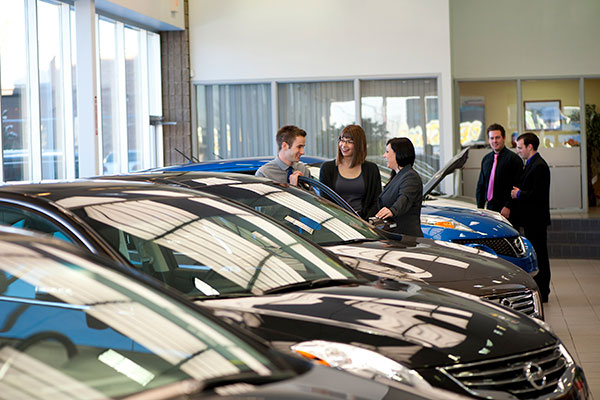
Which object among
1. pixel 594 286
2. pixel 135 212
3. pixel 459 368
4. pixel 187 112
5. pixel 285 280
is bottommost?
pixel 594 286

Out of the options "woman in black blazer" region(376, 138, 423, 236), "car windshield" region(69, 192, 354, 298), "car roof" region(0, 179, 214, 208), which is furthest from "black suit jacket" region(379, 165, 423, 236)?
"car roof" region(0, 179, 214, 208)

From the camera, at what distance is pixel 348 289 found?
3.54 meters

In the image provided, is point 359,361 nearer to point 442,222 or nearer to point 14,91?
point 442,222

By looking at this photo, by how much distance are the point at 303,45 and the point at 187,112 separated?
2137 millimetres

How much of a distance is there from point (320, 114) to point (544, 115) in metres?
4.28

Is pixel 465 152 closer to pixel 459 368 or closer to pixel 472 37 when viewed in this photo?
pixel 459 368

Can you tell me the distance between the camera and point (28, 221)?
3373 millimetres

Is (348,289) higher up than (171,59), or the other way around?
(171,59)

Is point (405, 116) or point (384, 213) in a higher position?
point (405, 116)

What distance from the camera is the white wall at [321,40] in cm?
1305

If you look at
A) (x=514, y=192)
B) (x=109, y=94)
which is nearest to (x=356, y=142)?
(x=514, y=192)

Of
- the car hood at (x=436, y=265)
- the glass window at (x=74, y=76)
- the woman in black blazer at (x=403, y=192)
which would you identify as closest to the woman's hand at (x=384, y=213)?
the woman in black blazer at (x=403, y=192)

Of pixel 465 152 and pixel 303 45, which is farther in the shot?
pixel 303 45

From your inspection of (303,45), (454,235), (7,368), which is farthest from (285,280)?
(303,45)
